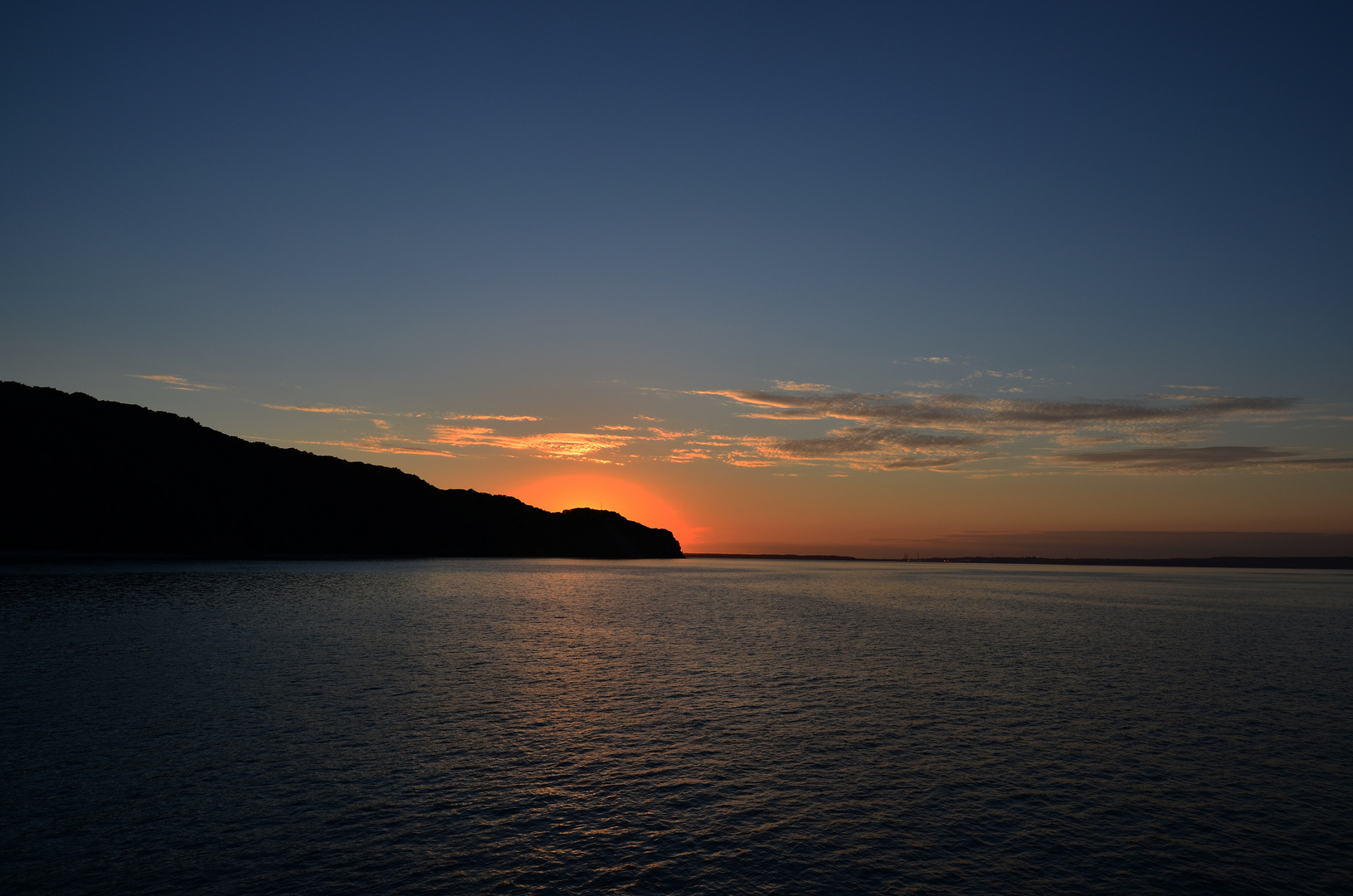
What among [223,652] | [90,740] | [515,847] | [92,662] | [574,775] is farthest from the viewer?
[223,652]

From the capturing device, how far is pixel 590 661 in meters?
41.1

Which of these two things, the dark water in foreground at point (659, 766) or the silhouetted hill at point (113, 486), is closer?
the dark water in foreground at point (659, 766)

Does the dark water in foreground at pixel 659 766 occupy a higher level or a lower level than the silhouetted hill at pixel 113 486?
lower

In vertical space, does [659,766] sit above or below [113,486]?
below

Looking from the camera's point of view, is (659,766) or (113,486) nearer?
(659,766)

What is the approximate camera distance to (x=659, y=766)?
21250 mm

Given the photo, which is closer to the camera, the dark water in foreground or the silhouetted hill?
the dark water in foreground

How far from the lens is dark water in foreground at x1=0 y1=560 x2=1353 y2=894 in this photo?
14438 mm

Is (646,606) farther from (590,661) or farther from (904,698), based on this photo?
(904,698)

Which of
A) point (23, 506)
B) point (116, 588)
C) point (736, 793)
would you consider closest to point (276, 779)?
point (736, 793)

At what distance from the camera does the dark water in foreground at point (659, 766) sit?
1444 centimetres

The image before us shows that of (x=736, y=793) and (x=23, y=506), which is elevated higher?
(x=23, y=506)

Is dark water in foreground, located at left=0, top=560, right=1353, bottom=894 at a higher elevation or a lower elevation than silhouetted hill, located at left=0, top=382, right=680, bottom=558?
lower

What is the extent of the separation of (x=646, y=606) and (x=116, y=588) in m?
60.1
